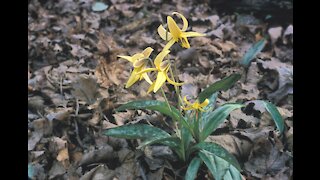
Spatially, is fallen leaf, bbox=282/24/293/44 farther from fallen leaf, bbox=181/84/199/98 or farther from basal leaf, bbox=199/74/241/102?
basal leaf, bbox=199/74/241/102

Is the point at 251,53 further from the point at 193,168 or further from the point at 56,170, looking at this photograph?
the point at 56,170

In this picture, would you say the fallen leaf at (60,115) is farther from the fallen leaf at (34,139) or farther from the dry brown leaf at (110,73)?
the dry brown leaf at (110,73)

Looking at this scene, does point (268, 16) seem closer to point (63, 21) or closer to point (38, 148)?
point (63, 21)

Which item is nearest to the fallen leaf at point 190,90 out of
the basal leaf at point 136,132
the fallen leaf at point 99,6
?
the basal leaf at point 136,132

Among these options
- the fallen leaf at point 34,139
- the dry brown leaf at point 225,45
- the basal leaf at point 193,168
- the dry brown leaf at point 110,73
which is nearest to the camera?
the basal leaf at point 193,168

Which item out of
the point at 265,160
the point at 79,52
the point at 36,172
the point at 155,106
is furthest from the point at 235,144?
the point at 79,52

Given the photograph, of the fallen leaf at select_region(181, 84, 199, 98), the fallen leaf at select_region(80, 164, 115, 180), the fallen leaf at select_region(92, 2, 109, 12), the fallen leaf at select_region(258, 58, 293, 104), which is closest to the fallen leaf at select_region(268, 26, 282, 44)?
the fallen leaf at select_region(258, 58, 293, 104)
